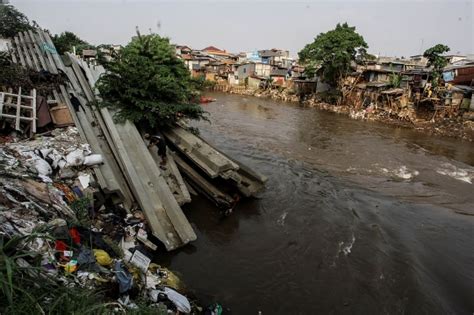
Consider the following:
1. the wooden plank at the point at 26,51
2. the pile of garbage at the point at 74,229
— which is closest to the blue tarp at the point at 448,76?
the pile of garbage at the point at 74,229

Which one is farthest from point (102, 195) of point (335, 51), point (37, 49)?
point (335, 51)

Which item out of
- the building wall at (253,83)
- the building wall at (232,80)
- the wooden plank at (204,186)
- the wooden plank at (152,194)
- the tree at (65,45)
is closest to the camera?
the wooden plank at (152,194)

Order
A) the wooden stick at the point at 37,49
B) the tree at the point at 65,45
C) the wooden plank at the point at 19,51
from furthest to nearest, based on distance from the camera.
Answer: the tree at the point at 65,45 < the wooden plank at the point at 19,51 < the wooden stick at the point at 37,49

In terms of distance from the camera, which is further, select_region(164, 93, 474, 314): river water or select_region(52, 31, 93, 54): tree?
select_region(52, 31, 93, 54): tree

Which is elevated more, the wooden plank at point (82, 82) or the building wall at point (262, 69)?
the building wall at point (262, 69)

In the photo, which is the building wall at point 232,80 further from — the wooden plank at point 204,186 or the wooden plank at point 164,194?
the wooden plank at point 164,194

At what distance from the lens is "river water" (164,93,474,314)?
440 cm

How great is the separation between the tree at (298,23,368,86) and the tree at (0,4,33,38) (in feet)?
80.7

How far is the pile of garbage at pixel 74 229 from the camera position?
10.1 ft

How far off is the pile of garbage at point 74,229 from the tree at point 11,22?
26.4 feet

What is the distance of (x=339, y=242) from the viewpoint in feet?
19.0

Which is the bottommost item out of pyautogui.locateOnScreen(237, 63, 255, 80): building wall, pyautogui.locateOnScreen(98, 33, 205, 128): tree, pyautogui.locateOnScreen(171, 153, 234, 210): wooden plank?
pyautogui.locateOnScreen(171, 153, 234, 210): wooden plank

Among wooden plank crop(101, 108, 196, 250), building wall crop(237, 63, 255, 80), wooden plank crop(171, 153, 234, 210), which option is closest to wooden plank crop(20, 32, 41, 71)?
wooden plank crop(101, 108, 196, 250)

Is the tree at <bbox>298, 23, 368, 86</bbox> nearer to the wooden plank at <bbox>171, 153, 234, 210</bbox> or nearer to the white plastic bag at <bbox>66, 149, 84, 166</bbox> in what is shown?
the wooden plank at <bbox>171, 153, 234, 210</bbox>
